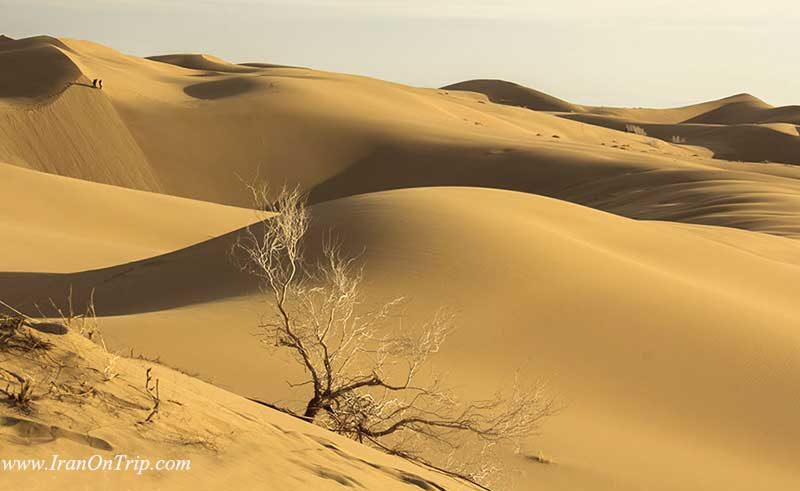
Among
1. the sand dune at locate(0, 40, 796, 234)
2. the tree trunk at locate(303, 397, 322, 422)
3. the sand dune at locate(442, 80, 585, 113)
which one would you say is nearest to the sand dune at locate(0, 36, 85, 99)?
the sand dune at locate(0, 40, 796, 234)

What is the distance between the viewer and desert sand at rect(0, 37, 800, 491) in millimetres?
6109

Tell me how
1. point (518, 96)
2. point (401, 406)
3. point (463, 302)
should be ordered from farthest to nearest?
point (518, 96) < point (463, 302) < point (401, 406)

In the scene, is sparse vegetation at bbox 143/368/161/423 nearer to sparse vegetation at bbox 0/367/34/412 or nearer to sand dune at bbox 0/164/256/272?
sparse vegetation at bbox 0/367/34/412

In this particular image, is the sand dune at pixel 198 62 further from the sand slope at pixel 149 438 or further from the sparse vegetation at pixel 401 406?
the sand slope at pixel 149 438

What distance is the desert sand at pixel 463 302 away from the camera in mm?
6109

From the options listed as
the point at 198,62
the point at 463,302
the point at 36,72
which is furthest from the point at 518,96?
the point at 463,302

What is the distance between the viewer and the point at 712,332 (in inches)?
528

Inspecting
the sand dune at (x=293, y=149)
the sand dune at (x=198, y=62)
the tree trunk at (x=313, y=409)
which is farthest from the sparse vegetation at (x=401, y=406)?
the sand dune at (x=198, y=62)

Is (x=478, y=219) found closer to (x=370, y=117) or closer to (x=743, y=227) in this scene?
(x=743, y=227)

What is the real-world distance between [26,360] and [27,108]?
3173cm

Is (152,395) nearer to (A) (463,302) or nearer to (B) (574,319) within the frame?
(A) (463,302)

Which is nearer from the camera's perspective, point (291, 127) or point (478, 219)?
point (478, 219)

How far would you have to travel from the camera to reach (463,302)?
44.1 ft

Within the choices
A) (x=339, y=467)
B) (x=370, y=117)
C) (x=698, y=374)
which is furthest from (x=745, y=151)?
(x=339, y=467)
